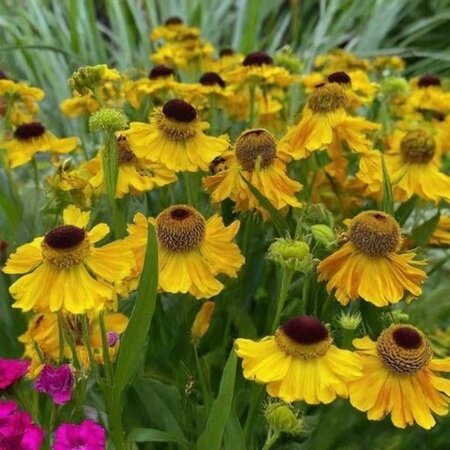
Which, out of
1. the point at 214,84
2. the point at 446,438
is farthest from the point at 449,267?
the point at 446,438

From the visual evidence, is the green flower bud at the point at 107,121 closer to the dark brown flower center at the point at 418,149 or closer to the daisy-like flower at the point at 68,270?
the daisy-like flower at the point at 68,270

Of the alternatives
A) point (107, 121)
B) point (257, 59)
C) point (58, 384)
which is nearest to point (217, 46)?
point (257, 59)

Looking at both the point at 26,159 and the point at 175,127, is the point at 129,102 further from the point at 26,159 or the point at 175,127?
the point at 175,127

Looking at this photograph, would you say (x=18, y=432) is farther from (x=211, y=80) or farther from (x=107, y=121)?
(x=211, y=80)

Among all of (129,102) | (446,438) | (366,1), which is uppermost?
(129,102)

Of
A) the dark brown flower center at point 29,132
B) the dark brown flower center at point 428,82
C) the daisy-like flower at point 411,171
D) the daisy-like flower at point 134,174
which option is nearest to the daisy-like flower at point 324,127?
the daisy-like flower at point 411,171
